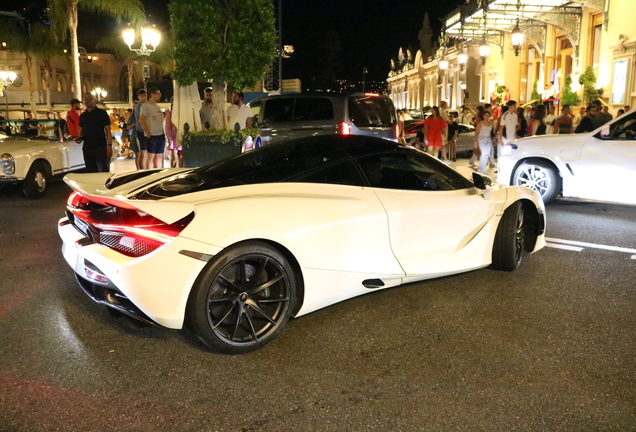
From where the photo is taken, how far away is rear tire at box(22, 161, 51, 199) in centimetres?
999

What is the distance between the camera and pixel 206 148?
34.8ft

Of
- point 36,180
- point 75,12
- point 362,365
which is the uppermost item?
point 75,12

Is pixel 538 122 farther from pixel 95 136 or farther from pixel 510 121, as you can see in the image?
pixel 95 136

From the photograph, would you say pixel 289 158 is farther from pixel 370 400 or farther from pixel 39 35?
pixel 39 35

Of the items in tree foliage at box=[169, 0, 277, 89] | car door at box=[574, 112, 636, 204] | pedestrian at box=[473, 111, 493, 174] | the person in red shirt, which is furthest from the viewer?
pedestrian at box=[473, 111, 493, 174]

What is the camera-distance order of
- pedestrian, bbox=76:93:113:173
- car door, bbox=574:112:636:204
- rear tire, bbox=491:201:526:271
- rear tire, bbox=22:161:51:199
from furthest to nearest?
rear tire, bbox=22:161:51:199
pedestrian, bbox=76:93:113:173
car door, bbox=574:112:636:204
rear tire, bbox=491:201:526:271

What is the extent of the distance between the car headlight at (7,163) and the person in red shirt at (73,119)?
8.43ft

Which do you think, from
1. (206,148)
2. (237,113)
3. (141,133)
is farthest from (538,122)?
(141,133)

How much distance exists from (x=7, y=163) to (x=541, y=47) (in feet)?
81.4

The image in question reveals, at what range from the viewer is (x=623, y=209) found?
30.0ft

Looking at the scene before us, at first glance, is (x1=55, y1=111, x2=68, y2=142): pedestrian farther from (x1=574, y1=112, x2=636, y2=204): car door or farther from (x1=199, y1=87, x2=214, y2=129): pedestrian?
(x1=574, y1=112, x2=636, y2=204): car door

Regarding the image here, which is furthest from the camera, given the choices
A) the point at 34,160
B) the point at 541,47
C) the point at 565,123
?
the point at 541,47

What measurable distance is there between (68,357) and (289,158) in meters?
2.13

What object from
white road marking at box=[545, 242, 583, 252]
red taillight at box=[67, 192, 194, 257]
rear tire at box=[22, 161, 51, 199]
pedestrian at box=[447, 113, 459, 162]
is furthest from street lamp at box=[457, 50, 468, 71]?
red taillight at box=[67, 192, 194, 257]
